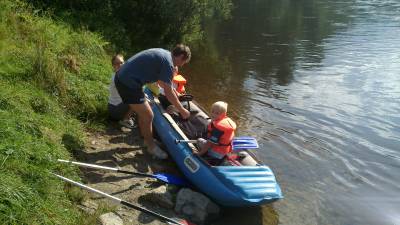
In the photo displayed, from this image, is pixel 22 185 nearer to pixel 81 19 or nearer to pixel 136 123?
pixel 136 123

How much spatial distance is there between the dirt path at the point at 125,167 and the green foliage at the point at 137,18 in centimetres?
589

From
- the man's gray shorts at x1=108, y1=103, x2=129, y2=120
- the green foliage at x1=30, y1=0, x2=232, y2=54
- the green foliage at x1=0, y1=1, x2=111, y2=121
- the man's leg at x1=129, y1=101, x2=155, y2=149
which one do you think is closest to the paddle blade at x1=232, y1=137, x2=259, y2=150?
the man's leg at x1=129, y1=101, x2=155, y2=149

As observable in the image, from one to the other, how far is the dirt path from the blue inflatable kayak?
0.42m

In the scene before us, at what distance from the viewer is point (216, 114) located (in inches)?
269

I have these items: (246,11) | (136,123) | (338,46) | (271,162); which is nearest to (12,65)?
(136,123)

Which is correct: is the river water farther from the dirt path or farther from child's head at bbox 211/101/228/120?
child's head at bbox 211/101/228/120

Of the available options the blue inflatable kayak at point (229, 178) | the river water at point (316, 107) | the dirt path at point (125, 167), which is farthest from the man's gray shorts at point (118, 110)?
the river water at point (316, 107)

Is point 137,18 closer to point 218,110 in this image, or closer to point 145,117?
point 145,117

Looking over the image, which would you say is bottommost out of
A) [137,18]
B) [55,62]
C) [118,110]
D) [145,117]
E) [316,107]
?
[316,107]

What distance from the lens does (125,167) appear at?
7215 millimetres

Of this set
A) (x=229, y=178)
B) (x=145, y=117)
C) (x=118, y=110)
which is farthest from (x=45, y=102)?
(x=229, y=178)

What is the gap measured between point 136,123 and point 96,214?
3869 millimetres

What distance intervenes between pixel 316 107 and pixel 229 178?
6.65 metres

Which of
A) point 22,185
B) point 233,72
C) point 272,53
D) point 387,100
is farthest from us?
point 272,53
